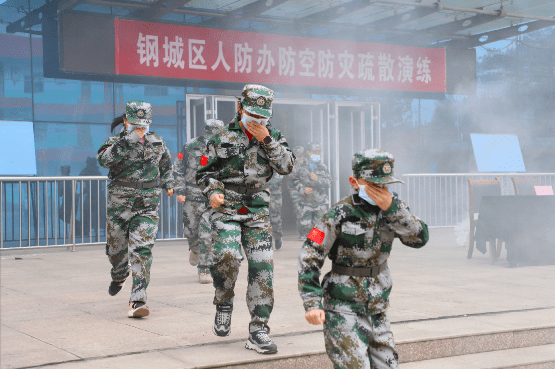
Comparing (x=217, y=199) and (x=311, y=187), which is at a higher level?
(x=217, y=199)

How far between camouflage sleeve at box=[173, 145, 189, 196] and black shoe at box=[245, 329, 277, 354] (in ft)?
11.6

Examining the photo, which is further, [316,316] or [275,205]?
[275,205]

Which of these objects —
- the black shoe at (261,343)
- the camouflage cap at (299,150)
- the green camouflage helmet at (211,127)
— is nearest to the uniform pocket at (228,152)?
the black shoe at (261,343)

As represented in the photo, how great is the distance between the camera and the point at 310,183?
468 inches

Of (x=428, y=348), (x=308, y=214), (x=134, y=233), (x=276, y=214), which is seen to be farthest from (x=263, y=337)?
Answer: (x=308, y=214)

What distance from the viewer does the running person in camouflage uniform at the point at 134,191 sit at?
5.53m

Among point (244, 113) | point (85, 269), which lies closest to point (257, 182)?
point (244, 113)

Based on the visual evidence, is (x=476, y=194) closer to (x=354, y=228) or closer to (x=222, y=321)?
(x=222, y=321)

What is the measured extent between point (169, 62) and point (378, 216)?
8232 mm

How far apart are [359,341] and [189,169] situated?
15.7ft

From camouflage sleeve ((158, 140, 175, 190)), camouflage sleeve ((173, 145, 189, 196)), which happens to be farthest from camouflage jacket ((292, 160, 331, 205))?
camouflage sleeve ((158, 140, 175, 190))

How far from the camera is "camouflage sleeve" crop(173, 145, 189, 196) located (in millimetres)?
7620

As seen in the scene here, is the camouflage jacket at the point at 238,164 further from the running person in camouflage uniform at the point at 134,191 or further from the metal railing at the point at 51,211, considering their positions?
the metal railing at the point at 51,211

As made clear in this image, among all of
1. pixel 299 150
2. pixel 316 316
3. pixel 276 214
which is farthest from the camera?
pixel 299 150
